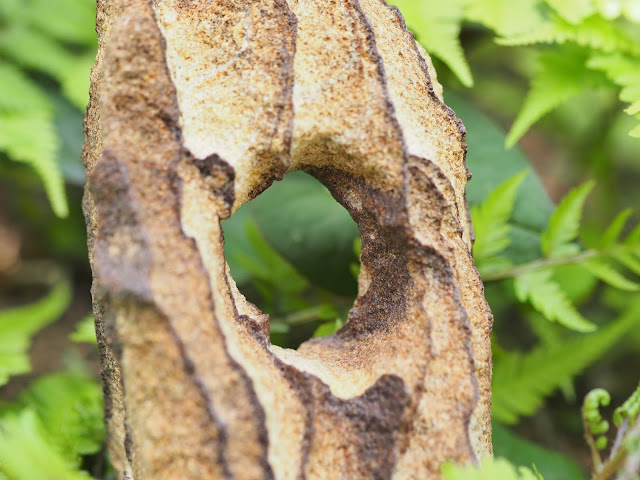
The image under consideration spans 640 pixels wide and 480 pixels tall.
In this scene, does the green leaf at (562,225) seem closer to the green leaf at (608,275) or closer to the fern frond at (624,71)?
the green leaf at (608,275)

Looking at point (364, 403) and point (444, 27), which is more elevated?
point (444, 27)

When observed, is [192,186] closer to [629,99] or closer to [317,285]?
[317,285]

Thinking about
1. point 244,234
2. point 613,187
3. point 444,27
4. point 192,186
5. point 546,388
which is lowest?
point 244,234

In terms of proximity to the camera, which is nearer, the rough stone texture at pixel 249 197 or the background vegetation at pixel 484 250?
the rough stone texture at pixel 249 197

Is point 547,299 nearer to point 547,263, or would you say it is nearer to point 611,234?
point 547,263

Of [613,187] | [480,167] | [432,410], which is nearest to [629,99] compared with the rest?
[480,167]

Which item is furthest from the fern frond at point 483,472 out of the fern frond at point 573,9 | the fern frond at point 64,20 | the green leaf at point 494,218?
the fern frond at point 64,20

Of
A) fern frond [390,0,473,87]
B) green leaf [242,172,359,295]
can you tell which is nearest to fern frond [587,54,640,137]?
fern frond [390,0,473,87]

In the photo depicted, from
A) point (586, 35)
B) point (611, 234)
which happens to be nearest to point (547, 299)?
point (611, 234)
